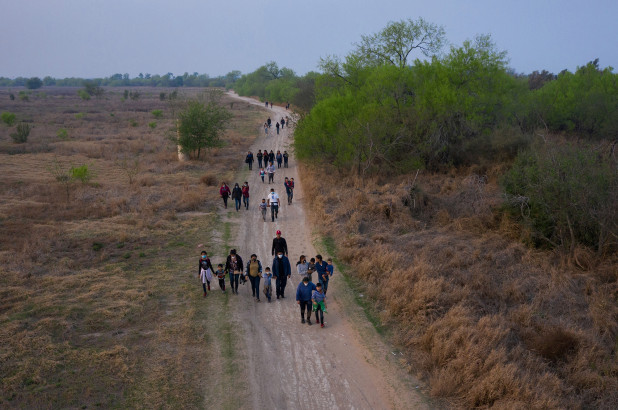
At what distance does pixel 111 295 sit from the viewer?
11766 millimetres

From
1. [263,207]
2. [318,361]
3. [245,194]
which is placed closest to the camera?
[318,361]

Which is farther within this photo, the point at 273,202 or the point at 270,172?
the point at 270,172

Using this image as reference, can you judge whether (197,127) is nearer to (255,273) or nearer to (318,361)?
(255,273)

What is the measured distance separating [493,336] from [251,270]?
20.2ft

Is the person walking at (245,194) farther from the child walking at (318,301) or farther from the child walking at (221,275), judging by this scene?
the child walking at (318,301)

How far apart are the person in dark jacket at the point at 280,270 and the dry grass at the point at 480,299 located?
2398 mm

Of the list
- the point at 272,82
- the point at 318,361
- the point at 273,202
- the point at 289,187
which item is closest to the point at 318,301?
the point at 318,361

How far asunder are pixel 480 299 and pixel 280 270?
18.1 feet

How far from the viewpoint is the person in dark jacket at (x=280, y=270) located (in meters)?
11.7

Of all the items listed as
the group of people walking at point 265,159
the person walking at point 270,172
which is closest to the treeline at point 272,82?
the group of people walking at point 265,159

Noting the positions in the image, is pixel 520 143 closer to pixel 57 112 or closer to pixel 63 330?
pixel 63 330

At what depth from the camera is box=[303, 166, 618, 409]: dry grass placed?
320 inches

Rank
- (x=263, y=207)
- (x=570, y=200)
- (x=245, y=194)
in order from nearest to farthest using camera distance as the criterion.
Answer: (x=570, y=200)
(x=263, y=207)
(x=245, y=194)

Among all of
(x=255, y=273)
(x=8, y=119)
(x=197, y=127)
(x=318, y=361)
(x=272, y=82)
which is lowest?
(x=318, y=361)
